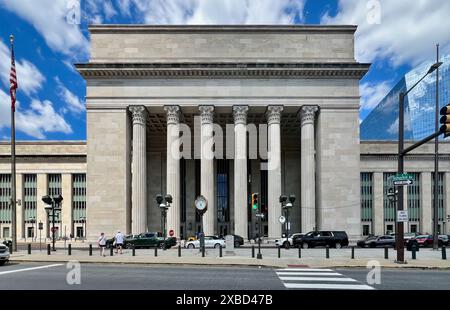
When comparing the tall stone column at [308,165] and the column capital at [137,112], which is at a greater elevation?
the column capital at [137,112]

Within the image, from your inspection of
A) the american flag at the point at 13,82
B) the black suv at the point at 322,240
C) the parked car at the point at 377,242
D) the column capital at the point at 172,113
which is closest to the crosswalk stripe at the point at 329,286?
the black suv at the point at 322,240

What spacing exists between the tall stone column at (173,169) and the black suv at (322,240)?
13.3 metres

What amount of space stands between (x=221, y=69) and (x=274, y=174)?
1247 cm

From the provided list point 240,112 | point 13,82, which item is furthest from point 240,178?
point 13,82

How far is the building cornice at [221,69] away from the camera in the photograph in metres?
42.5

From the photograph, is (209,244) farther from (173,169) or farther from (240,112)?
(240,112)

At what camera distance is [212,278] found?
15.8 meters

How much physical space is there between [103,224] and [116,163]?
21.4ft

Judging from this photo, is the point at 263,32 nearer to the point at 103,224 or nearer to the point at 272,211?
the point at 272,211

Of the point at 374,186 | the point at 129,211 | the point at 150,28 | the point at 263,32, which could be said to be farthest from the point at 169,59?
the point at 374,186

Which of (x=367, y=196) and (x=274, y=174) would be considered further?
(x=367, y=196)

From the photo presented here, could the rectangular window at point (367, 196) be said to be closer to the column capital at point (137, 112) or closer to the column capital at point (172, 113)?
the column capital at point (172, 113)

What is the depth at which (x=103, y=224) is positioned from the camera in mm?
42344

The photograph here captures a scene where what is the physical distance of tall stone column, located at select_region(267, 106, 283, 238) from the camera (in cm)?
4269
